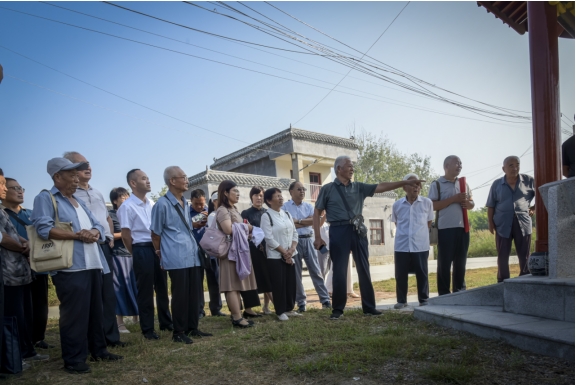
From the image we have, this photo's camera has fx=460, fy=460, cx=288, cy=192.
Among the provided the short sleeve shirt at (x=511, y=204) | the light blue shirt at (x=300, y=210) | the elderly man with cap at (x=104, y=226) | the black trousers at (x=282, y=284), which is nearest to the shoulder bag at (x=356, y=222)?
the black trousers at (x=282, y=284)

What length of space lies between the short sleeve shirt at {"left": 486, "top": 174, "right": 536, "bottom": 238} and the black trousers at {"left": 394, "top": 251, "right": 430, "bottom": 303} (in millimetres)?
1071

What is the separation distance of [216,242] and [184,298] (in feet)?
3.03

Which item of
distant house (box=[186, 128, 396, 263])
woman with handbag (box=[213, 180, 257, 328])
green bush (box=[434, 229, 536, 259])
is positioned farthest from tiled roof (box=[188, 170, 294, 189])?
woman with handbag (box=[213, 180, 257, 328])

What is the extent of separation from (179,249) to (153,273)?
762 millimetres

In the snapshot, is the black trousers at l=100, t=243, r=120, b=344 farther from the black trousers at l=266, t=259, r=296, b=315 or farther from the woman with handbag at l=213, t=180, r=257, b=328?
the black trousers at l=266, t=259, r=296, b=315

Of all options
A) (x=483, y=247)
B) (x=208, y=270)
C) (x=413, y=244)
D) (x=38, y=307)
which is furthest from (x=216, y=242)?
(x=483, y=247)

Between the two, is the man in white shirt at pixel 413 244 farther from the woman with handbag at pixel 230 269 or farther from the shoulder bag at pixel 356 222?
the woman with handbag at pixel 230 269

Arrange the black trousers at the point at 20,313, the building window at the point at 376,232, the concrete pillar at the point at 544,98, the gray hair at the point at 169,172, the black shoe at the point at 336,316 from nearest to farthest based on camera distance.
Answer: the black trousers at the point at 20,313
the concrete pillar at the point at 544,98
the gray hair at the point at 169,172
the black shoe at the point at 336,316
the building window at the point at 376,232

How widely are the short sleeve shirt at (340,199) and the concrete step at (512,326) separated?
1.50 m

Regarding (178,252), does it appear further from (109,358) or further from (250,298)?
(250,298)

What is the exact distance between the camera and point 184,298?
4828 mm

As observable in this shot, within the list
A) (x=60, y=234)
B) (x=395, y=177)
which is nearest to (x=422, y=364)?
(x=60, y=234)

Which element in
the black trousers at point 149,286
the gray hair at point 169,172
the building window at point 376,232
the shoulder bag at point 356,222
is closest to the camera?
the gray hair at point 169,172

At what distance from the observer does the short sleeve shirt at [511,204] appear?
6.16 meters
